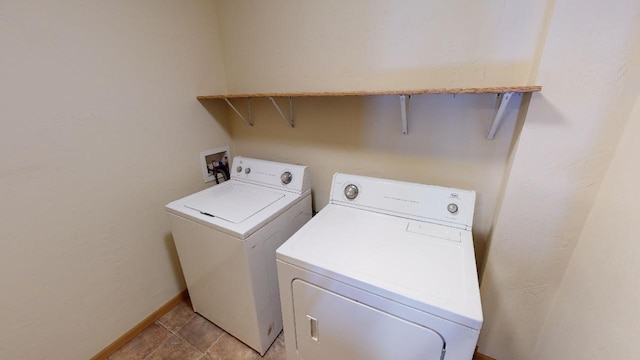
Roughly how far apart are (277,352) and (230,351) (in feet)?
0.93

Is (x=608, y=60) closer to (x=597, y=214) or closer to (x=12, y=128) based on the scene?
(x=597, y=214)

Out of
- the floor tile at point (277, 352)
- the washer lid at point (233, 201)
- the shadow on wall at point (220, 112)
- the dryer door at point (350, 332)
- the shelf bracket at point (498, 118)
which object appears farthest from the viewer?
the shadow on wall at point (220, 112)

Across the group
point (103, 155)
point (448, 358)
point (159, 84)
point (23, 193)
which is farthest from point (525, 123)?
point (23, 193)

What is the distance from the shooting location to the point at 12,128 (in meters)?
0.98

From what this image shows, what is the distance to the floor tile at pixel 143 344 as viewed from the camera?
142 cm

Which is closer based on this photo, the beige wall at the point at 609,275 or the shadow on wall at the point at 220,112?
the beige wall at the point at 609,275

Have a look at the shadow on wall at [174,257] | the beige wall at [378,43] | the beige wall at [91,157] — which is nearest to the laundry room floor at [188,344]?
the beige wall at [91,157]

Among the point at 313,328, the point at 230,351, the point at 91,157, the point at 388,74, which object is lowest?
the point at 230,351

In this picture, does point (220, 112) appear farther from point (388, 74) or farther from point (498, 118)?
point (498, 118)

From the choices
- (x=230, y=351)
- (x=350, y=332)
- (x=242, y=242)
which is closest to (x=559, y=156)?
(x=350, y=332)

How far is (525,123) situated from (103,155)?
1919 mm

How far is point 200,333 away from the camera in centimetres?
155

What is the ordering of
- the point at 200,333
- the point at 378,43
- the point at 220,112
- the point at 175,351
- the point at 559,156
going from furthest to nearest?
the point at 220,112, the point at 200,333, the point at 175,351, the point at 378,43, the point at 559,156

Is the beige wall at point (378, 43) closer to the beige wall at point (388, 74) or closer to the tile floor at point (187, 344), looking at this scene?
the beige wall at point (388, 74)
